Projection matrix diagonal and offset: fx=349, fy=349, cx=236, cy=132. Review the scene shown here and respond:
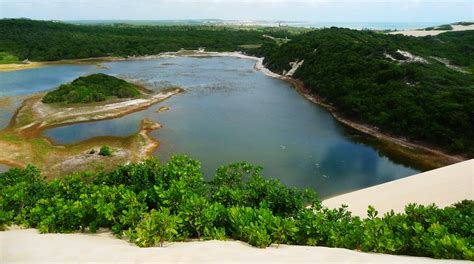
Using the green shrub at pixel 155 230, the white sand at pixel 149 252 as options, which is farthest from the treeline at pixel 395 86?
the green shrub at pixel 155 230

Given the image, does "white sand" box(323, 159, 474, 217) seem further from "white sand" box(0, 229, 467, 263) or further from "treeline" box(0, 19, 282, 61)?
"treeline" box(0, 19, 282, 61)

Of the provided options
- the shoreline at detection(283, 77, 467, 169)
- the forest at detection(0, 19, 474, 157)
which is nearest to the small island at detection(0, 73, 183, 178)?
the shoreline at detection(283, 77, 467, 169)

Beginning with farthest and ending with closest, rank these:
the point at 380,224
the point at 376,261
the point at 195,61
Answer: the point at 195,61 → the point at 380,224 → the point at 376,261

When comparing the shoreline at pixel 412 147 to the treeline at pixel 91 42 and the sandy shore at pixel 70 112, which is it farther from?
the treeline at pixel 91 42

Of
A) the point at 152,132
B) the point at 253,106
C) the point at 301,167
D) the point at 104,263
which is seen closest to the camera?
the point at 104,263

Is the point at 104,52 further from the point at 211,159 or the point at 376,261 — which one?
the point at 376,261

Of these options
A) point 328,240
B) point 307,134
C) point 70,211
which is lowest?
point 307,134

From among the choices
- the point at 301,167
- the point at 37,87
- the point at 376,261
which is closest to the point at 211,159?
the point at 301,167

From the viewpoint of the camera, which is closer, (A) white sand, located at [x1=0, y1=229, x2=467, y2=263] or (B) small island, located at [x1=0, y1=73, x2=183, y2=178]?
(A) white sand, located at [x1=0, y1=229, x2=467, y2=263]

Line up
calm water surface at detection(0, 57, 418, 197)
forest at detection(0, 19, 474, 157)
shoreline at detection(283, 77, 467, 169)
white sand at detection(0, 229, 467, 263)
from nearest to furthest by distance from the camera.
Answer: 1. white sand at detection(0, 229, 467, 263)
2. calm water surface at detection(0, 57, 418, 197)
3. shoreline at detection(283, 77, 467, 169)
4. forest at detection(0, 19, 474, 157)
